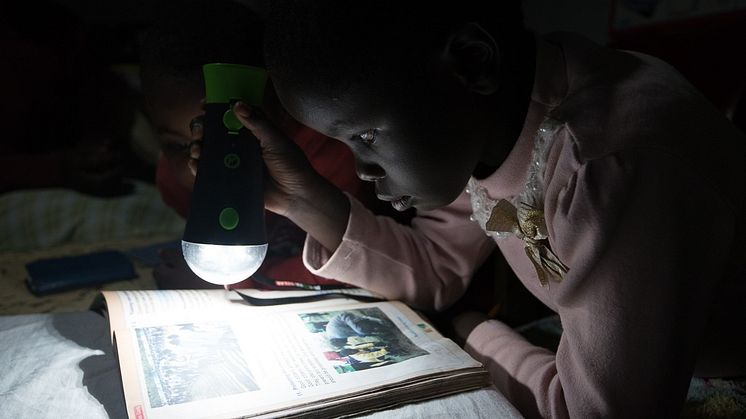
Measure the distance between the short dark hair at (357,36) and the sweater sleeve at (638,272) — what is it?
180mm

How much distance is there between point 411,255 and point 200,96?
371 mm

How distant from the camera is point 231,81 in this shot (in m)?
0.64

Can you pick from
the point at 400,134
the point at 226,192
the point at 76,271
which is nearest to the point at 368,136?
the point at 400,134

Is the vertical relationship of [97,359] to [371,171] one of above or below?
below

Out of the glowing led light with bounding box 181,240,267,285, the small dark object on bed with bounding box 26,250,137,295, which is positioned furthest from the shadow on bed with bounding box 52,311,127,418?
the small dark object on bed with bounding box 26,250,137,295

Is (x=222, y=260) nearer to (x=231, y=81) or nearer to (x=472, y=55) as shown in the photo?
(x=231, y=81)

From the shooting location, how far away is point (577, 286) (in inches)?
20.4

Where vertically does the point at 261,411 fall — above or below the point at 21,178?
above

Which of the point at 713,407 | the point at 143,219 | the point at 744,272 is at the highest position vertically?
the point at 744,272

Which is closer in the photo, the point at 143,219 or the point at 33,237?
the point at 33,237

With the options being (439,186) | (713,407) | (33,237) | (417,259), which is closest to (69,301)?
(33,237)

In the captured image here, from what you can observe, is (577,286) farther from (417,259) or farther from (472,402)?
(417,259)

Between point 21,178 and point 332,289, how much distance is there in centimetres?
115

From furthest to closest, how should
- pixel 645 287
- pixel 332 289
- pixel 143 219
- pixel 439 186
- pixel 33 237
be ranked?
1. pixel 143 219
2. pixel 33 237
3. pixel 332 289
4. pixel 439 186
5. pixel 645 287
